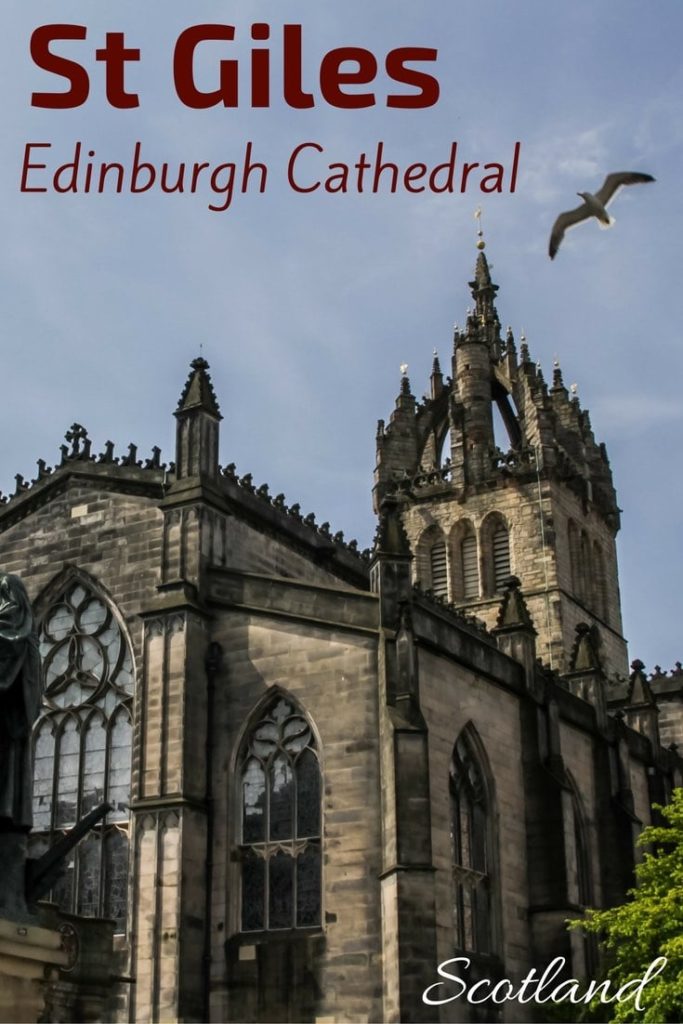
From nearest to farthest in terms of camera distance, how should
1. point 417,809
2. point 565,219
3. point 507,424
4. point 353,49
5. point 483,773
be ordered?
point 565,219, point 353,49, point 417,809, point 483,773, point 507,424

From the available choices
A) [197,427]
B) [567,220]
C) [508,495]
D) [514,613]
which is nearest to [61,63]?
[567,220]

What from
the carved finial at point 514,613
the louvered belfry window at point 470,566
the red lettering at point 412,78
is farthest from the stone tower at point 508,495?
the red lettering at point 412,78

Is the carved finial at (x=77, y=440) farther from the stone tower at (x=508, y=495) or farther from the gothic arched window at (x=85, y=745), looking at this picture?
the stone tower at (x=508, y=495)

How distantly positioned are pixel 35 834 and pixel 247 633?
19.8 feet

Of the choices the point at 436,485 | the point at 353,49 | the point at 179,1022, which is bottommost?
the point at 179,1022

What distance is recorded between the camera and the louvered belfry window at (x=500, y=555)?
52.2 m

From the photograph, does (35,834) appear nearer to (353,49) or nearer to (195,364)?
(195,364)

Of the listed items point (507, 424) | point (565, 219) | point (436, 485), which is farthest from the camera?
point (507, 424)

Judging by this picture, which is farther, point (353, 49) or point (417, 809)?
point (417, 809)

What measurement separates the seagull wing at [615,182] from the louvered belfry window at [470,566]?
4013cm

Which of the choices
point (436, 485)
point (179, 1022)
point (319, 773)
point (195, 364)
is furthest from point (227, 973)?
point (436, 485)

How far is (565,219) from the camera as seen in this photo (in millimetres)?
12945

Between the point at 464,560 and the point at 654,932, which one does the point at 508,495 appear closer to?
the point at 464,560

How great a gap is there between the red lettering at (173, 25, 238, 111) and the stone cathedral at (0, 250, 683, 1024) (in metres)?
11.9
